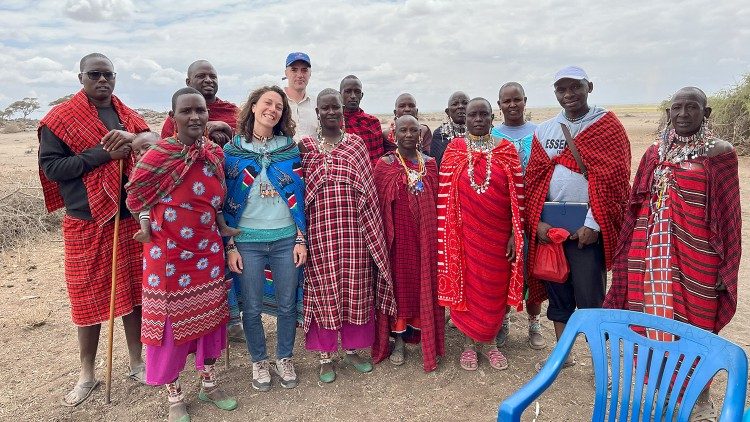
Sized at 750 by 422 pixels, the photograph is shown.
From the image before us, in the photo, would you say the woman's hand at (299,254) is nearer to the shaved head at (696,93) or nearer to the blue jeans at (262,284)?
the blue jeans at (262,284)

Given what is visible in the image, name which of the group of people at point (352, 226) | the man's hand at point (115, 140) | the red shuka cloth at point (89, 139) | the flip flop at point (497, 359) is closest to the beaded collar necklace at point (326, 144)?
the group of people at point (352, 226)

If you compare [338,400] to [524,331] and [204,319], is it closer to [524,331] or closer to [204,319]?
[204,319]

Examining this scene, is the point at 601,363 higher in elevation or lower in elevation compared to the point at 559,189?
lower

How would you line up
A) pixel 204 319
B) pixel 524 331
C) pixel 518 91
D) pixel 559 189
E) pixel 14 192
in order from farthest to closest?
pixel 14 192
pixel 524 331
pixel 518 91
pixel 559 189
pixel 204 319

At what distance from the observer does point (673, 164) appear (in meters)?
2.96

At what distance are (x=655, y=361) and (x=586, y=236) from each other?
49.6 inches

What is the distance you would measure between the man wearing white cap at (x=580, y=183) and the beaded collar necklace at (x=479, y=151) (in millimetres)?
308

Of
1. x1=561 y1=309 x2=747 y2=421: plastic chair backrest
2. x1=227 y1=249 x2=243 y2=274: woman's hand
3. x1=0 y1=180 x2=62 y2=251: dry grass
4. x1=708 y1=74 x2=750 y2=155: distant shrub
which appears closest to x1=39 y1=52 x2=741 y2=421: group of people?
x1=227 y1=249 x2=243 y2=274: woman's hand

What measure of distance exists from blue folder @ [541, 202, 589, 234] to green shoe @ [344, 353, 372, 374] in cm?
171

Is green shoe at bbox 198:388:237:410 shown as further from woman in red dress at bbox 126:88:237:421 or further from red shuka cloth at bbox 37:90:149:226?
red shuka cloth at bbox 37:90:149:226

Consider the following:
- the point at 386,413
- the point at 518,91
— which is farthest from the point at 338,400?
the point at 518,91

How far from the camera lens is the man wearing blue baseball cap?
174 inches

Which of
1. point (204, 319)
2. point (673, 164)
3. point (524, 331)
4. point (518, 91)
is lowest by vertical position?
point (524, 331)

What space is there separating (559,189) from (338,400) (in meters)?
2.10
